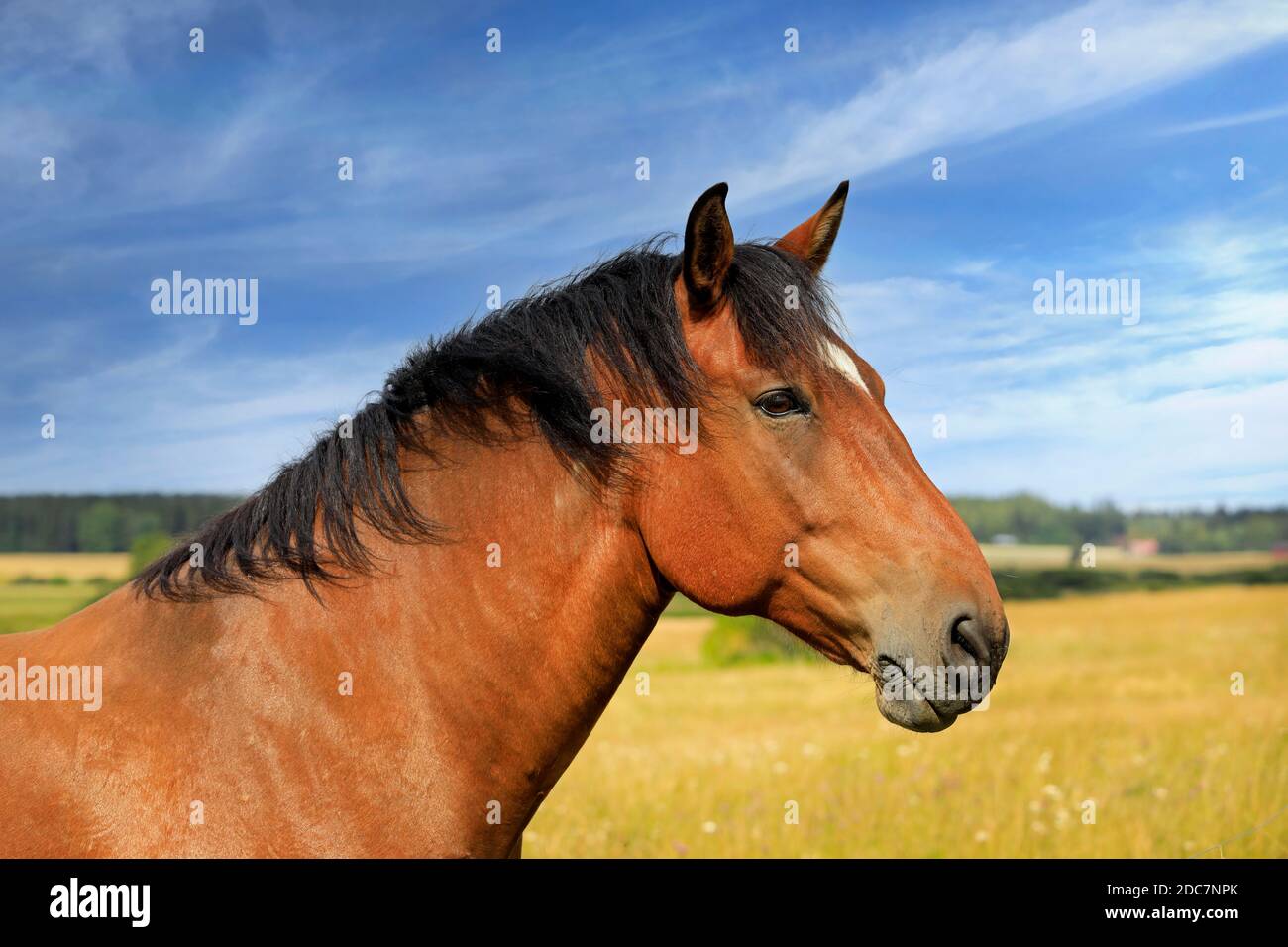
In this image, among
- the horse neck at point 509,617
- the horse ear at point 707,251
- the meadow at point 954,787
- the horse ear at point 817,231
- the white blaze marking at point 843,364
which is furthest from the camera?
the meadow at point 954,787

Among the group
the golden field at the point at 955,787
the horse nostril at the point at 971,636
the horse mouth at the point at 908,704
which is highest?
the horse nostril at the point at 971,636

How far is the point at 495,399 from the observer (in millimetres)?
3811

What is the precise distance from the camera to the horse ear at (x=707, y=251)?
363 cm

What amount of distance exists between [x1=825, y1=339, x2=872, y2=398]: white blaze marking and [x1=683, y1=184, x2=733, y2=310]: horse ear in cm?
53

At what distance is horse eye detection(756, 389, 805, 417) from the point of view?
3.66m

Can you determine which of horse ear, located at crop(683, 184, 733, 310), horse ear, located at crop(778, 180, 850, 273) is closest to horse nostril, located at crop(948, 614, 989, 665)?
horse ear, located at crop(683, 184, 733, 310)

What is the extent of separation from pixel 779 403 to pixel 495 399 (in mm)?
1191

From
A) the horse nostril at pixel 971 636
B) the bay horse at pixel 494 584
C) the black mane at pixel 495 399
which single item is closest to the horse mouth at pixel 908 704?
the bay horse at pixel 494 584

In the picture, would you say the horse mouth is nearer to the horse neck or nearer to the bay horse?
the bay horse

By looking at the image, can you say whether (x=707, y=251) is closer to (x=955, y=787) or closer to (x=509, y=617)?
(x=509, y=617)

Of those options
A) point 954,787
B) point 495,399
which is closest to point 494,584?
point 495,399

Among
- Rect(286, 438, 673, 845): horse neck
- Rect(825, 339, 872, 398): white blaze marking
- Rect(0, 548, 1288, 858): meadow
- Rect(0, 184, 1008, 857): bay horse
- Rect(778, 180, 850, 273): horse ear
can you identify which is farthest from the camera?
Rect(0, 548, 1288, 858): meadow

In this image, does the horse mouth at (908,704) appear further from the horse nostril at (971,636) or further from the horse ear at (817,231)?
the horse ear at (817,231)

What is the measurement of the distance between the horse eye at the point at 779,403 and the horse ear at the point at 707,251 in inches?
19.1
